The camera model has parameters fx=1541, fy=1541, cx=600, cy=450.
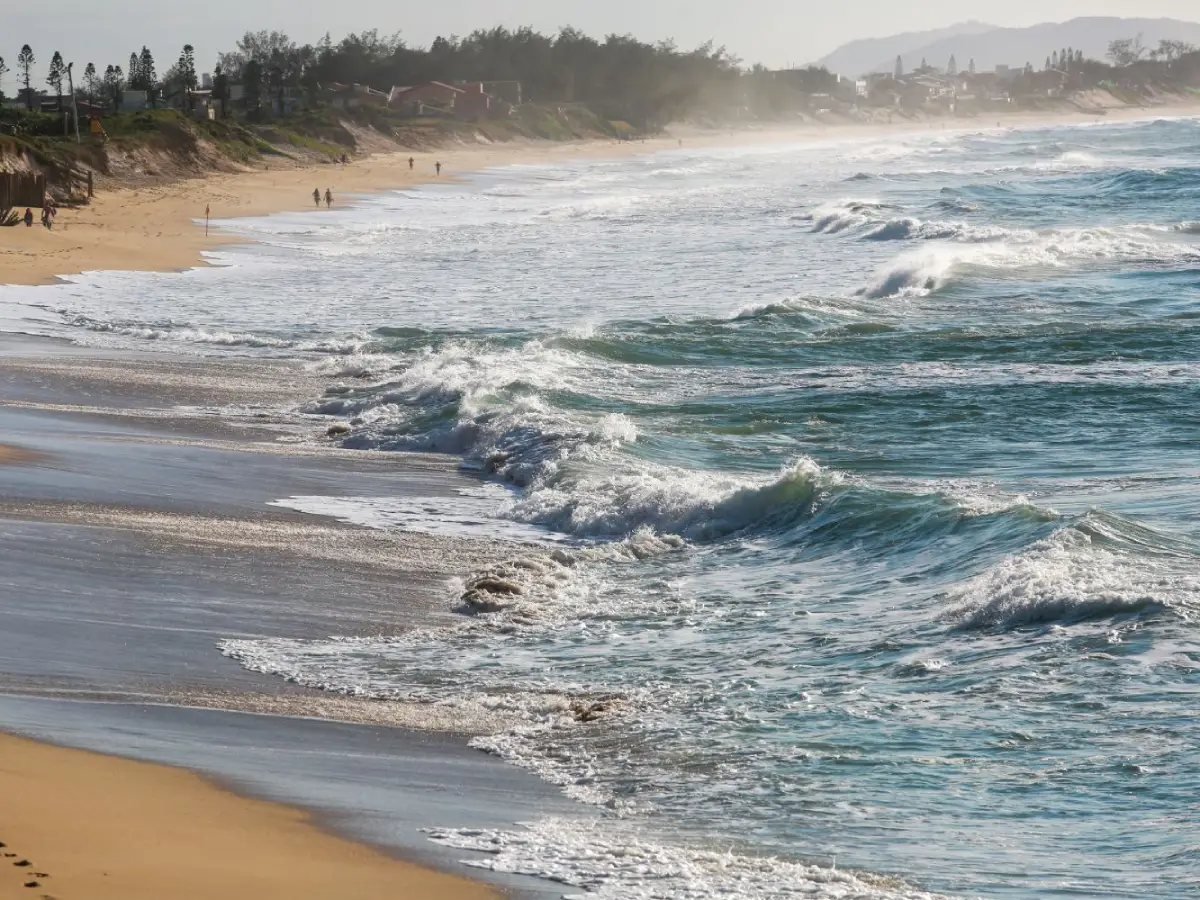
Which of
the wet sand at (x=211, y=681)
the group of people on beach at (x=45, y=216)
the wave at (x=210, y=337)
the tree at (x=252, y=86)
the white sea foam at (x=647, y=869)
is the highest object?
the tree at (x=252, y=86)

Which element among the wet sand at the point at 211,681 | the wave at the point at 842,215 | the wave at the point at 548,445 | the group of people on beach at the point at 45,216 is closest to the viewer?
the wet sand at the point at 211,681

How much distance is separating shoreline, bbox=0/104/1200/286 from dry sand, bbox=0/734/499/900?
25.6 metres

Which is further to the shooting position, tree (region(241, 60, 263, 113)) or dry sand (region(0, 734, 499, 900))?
tree (region(241, 60, 263, 113))

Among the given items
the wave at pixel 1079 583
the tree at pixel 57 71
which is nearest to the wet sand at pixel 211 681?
the wave at pixel 1079 583

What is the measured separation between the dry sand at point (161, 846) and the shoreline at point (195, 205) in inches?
1009

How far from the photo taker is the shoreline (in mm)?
35594

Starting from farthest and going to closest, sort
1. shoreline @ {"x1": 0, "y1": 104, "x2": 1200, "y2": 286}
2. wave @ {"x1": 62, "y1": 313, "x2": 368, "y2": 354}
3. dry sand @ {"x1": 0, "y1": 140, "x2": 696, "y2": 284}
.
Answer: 1. shoreline @ {"x1": 0, "y1": 104, "x2": 1200, "y2": 286}
2. dry sand @ {"x1": 0, "y1": 140, "x2": 696, "y2": 284}
3. wave @ {"x1": 62, "y1": 313, "x2": 368, "y2": 354}

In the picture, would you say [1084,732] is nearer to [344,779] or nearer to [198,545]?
[344,779]

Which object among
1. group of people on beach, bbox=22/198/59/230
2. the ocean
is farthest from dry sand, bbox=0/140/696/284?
the ocean

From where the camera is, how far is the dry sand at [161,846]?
540 centimetres

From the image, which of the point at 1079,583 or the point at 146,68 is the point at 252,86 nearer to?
the point at 146,68

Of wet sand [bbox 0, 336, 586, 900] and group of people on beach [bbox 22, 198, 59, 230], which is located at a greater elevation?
group of people on beach [bbox 22, 198, 59, 230]

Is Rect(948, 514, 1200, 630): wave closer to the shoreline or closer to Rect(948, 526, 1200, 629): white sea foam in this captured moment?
Rect(948, 526, 1200, 629): white sea foam

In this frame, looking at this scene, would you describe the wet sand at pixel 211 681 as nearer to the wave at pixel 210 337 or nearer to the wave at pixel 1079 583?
the wave at pixel 1079 583
